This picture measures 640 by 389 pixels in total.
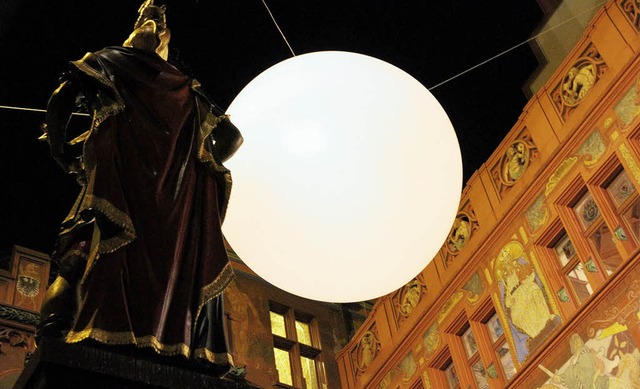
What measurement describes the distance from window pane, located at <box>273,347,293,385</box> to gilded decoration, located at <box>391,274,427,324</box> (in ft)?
6.55

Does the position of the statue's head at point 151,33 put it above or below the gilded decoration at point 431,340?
A: below

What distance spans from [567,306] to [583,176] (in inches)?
55.4

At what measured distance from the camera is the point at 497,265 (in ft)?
33.3

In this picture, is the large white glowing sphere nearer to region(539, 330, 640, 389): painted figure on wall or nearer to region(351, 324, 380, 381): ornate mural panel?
region(539, 330, 640, 389): painted figure on wall

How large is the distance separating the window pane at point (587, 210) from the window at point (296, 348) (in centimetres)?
504

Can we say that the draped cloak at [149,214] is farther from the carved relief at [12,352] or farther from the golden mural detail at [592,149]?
the golden mural detail at [592,149]

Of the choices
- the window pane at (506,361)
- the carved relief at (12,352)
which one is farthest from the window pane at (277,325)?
the carved relief at (12,352)

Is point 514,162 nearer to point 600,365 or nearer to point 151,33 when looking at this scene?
point 600,365

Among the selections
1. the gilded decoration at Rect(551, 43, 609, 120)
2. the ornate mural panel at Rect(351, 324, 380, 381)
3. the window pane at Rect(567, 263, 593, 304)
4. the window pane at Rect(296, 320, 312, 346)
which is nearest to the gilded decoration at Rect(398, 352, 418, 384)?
the ornate mural panel at Rect(351, 324, 380, 381)

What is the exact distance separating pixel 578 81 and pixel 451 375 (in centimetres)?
400

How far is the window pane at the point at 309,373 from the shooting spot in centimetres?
1301

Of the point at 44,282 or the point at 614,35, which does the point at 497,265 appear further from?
the point at 44,282

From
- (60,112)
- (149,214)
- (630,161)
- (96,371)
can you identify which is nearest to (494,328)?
(630,161)

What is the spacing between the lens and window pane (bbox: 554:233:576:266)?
9.41 m
